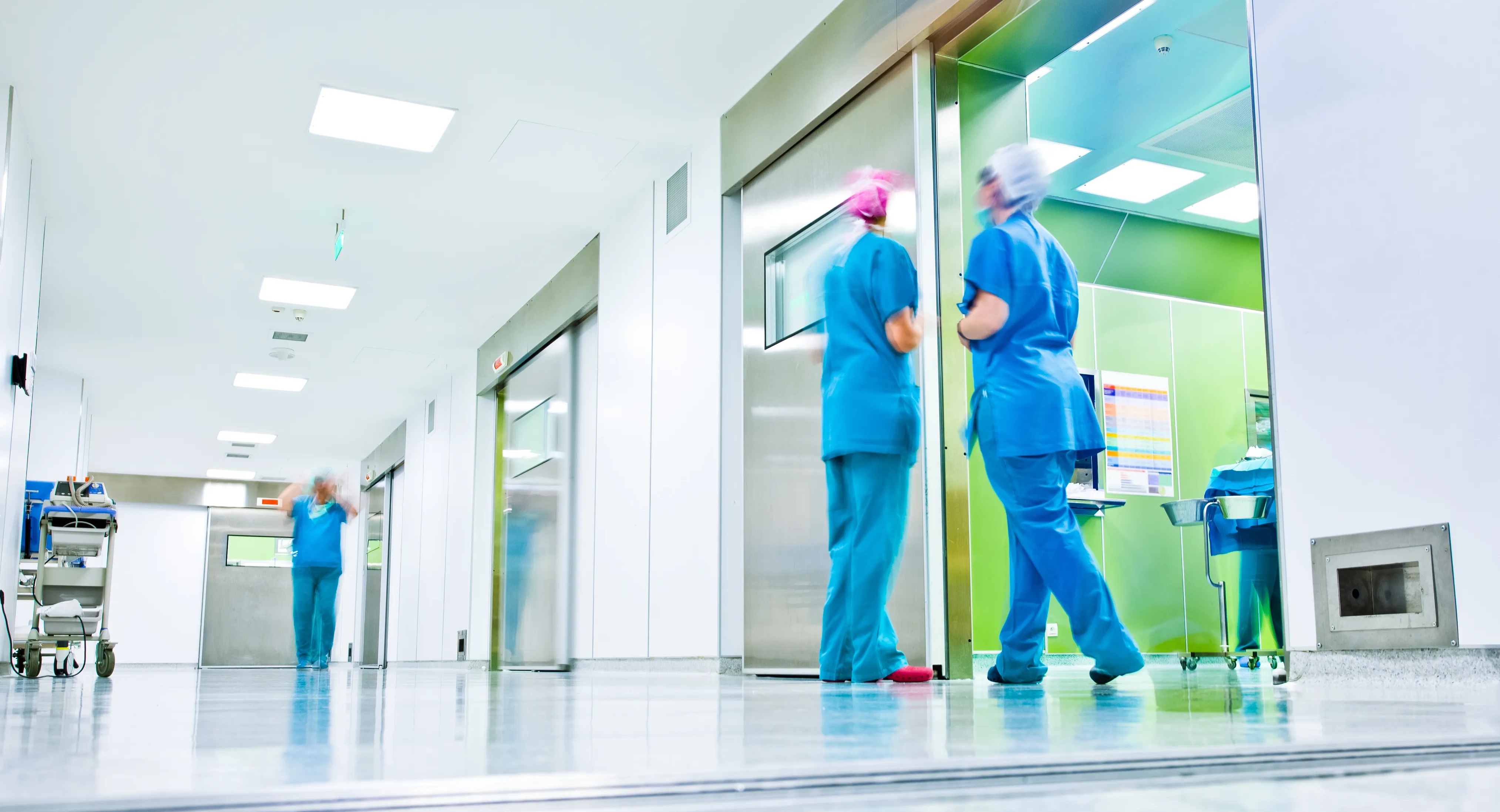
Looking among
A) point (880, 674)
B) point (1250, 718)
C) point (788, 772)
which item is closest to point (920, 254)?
point (880, 674)

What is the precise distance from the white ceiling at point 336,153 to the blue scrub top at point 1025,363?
225 cm

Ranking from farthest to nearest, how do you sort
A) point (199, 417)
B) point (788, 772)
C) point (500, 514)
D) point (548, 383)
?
point (199, 417) → point (500, 514) → point (548, 383) → point (788, 772)

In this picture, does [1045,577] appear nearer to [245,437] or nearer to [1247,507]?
[1247,507]

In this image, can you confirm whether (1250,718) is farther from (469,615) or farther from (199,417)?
(199,417)

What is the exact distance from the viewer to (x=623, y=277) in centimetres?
736

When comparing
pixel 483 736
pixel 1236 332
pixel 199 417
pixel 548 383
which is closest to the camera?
pixel 483 736

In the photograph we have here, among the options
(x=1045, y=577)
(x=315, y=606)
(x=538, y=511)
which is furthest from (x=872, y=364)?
(x=315, y=606)

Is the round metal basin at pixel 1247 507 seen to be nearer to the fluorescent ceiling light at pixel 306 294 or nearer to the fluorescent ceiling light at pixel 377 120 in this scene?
the fluorescent ceiling light at pixel 377 120

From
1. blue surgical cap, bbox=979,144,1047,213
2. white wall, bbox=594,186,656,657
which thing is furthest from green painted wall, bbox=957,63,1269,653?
blue surgical cap, bbox=979,144,1047,213

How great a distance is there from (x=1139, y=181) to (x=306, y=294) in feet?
21.0

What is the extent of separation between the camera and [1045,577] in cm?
304

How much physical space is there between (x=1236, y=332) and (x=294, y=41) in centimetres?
560

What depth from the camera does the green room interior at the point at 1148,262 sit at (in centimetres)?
476

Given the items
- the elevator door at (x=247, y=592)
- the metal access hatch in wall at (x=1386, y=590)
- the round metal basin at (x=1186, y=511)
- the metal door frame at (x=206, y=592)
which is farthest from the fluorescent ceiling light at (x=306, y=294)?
the metal door frame at (x=206, y=592)
